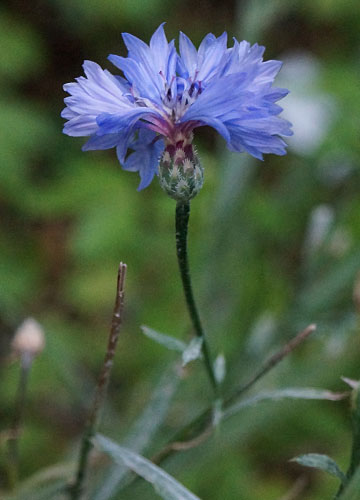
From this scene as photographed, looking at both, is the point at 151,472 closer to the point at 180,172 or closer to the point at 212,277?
the point at 180,172

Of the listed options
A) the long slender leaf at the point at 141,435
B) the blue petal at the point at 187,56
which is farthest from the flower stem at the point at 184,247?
the long slender leaf at the point at 141,435

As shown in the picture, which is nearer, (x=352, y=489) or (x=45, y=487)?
(x=352, y=489)

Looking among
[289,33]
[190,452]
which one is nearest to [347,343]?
[190,452]

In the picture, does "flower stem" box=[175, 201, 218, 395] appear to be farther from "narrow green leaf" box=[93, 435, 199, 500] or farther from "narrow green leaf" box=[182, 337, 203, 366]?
"narrow green leaf" box=[93, 435, 199, 500]

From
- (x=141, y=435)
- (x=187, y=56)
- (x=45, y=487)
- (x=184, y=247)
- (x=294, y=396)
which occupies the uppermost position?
(x=187, y=56)

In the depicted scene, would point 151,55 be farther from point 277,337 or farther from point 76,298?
point 76,298

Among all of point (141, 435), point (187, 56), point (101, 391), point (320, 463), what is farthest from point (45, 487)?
point (187, 56)

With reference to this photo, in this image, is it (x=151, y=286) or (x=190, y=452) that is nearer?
(x=190, y=452)

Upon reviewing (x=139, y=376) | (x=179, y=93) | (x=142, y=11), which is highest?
(x=142, y=11)
